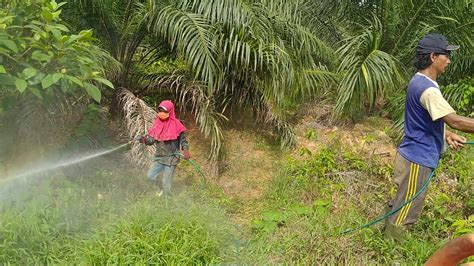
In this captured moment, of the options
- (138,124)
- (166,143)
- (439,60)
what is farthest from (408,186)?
(138,124)

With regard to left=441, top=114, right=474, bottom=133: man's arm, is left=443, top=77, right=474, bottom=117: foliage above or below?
below

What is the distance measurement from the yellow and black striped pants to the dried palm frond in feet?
8.51

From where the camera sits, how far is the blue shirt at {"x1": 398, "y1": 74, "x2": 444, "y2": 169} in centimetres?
319

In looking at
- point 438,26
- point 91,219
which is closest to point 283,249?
point 91,219

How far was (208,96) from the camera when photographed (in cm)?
541

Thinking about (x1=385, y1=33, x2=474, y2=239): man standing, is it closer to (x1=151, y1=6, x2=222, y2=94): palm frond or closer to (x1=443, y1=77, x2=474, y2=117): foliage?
(x1=151, y1=6, x2=222, y2=94): palm frond

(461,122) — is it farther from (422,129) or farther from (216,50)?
(216,50)

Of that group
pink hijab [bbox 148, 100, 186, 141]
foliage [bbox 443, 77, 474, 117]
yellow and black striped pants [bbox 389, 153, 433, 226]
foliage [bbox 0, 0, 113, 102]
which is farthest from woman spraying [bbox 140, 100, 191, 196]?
foliage [bbox 443, 77, 474, 117]

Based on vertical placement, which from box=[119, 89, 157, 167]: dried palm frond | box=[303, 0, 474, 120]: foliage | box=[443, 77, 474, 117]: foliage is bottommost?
box=[119, 89, 157, 167]: dried palm frond

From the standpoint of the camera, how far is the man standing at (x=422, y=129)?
3.07 metres

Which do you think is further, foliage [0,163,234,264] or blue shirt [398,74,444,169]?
foliage [0,163,234,264]

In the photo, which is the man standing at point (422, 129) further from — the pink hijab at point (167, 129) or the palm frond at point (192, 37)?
the palm frond at point (192, 37)

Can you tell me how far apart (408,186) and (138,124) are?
291 cm

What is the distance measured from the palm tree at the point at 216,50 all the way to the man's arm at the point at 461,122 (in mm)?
2551
